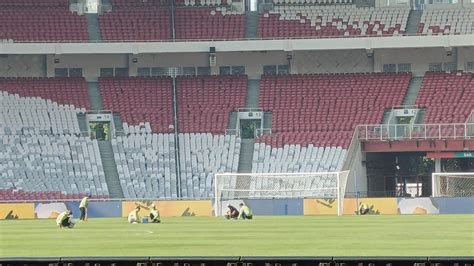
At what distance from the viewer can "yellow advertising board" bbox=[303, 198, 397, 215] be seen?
74.5 metres

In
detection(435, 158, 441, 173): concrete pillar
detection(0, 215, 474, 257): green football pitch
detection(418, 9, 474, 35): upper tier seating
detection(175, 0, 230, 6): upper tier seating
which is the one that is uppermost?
detection(175, 0, 230, 6): upper tier seating

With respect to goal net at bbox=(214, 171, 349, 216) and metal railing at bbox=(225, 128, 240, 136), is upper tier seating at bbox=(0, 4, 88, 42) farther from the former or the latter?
goal net at bbox=(214, 171, 349, 216)

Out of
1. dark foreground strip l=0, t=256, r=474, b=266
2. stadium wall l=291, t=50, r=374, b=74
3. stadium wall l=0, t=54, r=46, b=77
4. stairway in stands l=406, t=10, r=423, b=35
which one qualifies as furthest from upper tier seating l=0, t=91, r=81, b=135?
dark foreground strip l=0, t=256, r=474, b=266

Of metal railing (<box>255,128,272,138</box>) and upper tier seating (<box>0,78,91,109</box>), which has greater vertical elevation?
upper tier seating (<box>0,78,91,109</box>)

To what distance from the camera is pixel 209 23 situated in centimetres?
9769

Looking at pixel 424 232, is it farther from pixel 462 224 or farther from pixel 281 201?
pixel 281 201

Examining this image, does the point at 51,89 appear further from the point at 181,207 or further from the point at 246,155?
the point at 181,207

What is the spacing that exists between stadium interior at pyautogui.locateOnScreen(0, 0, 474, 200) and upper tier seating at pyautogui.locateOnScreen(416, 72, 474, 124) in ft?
0.36

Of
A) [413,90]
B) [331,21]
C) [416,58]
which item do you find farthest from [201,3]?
[413,90]

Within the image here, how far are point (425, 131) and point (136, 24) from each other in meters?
25.4

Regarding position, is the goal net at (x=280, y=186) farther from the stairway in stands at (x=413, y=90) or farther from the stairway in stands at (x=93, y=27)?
the stairway in stands at (x=93, y=27)

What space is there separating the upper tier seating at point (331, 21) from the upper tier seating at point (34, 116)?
55.1 ft

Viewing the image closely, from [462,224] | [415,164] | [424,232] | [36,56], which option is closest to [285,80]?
[415,164]

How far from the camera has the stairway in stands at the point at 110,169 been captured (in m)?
85.0
